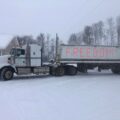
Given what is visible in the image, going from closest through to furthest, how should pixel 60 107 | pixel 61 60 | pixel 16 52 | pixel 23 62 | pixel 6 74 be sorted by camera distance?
pixel 60 107
pixel 6 74
pixel 16 52
pixel 23 62
pixel 61 60

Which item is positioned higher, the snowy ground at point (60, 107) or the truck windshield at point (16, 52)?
the truck windshield at point (16, 52)

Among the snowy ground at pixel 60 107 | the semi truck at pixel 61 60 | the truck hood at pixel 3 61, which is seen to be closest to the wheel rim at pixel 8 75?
the semi truck at pixel 61 60

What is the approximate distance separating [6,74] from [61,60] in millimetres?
5794

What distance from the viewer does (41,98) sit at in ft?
42.4

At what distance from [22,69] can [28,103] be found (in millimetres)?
12123

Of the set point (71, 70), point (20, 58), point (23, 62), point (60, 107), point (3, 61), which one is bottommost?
point (60, 107)

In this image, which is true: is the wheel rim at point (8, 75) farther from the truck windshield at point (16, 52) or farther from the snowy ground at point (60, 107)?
the snowy ground at point (60, 107)

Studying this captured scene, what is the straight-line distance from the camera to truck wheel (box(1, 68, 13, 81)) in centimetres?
2226

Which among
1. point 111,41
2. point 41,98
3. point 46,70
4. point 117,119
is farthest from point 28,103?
point 111,41

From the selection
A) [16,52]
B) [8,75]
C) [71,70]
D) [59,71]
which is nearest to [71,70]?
[71,70]

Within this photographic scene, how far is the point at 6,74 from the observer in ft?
73.4

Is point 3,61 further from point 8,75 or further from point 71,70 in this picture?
point 71,70

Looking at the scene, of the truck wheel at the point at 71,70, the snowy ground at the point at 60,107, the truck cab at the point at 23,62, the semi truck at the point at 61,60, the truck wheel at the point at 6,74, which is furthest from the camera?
the truck wheel at the point at 71,70

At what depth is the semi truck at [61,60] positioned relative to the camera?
2309 centimetres
